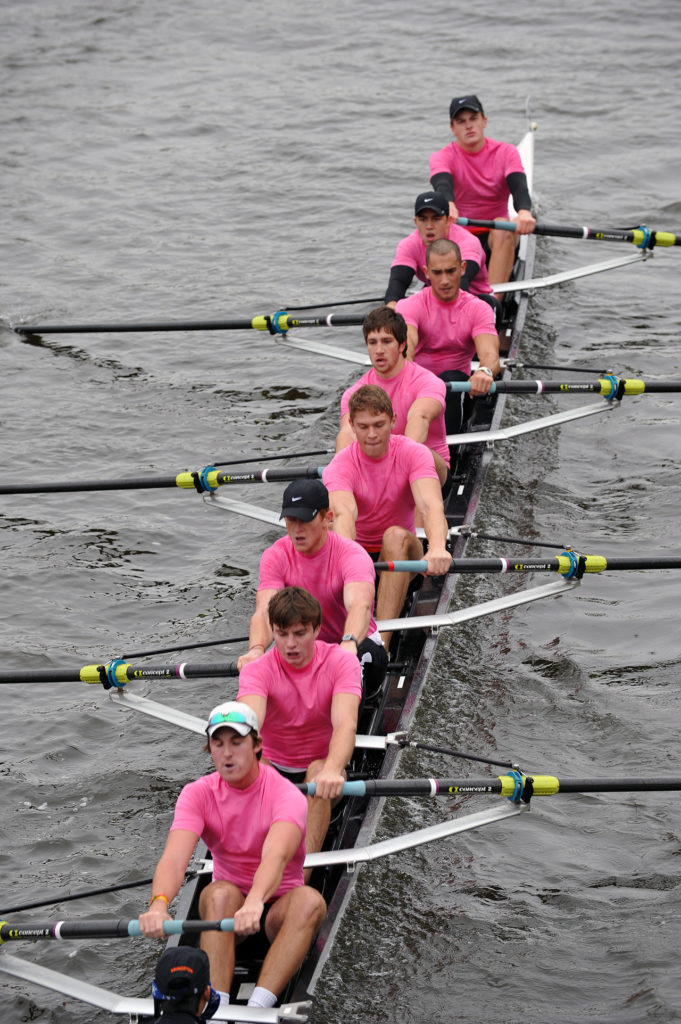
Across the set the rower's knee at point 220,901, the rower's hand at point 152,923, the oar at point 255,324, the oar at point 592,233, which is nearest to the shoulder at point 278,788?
the rower's knee at point 220,901

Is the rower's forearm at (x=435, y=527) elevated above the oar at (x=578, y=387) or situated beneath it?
situated beneath

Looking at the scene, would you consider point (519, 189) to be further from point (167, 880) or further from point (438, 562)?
point (167, 880)

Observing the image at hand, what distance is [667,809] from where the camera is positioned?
22.4 ft

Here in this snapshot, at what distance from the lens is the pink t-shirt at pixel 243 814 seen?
5.18m

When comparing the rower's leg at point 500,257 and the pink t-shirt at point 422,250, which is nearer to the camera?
the pink t-shirt at point 422,250

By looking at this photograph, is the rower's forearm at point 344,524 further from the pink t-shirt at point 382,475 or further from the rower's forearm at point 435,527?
the rower's forearm at point 435,527

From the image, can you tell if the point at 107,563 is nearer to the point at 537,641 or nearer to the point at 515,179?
the point at 537,641

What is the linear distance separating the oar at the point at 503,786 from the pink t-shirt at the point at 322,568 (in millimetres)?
1112

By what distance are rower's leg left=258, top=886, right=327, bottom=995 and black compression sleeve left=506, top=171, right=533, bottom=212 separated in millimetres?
6892

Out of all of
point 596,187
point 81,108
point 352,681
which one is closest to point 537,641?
point 352,681

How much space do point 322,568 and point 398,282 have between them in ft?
12.5

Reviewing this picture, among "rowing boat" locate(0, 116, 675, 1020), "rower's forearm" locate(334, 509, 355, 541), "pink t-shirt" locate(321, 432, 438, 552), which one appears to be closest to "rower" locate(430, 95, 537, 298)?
"rowing boat" locate(0, 116, 675, 1020)

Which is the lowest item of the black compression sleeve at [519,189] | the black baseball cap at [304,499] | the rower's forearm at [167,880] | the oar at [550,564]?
the rower's forearm at [167,880]

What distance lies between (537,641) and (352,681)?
2.77m
